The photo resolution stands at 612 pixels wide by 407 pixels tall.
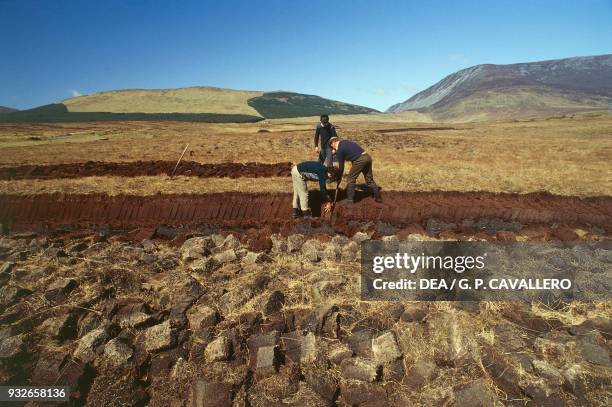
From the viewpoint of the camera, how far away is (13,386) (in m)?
3.88

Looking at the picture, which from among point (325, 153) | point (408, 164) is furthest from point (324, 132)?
point (408, 164)

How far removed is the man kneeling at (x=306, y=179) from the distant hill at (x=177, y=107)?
196 feet

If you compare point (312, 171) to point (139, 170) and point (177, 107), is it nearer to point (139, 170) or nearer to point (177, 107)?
point (139, 170)

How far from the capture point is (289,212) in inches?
379

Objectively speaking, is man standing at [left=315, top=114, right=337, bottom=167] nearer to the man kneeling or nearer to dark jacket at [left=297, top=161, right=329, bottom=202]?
the man kneeling

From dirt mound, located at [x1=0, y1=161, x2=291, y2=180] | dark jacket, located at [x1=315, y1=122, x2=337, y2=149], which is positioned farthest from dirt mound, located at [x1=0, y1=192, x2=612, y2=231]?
dirt mound, located at [x1=0, y1=161, x2=291, y2=180]

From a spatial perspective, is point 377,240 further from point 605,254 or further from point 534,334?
point 605,254

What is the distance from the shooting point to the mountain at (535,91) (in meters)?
104

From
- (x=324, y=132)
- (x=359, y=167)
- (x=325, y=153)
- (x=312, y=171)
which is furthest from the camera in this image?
(x=325, y=153)

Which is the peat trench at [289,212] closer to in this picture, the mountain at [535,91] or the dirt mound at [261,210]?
the dirt mound at [261,210]

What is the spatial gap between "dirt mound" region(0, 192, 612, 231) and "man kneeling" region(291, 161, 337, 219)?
44 cm

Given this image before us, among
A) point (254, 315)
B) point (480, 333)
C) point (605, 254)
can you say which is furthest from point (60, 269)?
point (605, 254)

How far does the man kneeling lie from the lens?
8.52 meters

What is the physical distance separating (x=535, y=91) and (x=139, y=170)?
136 metres
